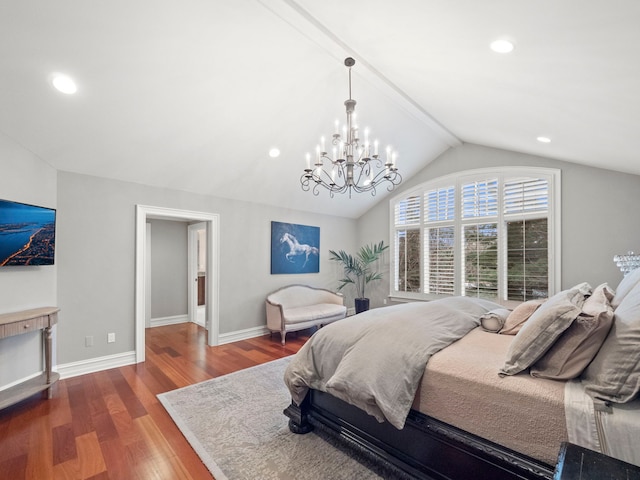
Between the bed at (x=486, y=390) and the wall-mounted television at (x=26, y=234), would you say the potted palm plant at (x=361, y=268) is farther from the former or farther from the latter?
the wall-mounted television at (x=26, y=234)

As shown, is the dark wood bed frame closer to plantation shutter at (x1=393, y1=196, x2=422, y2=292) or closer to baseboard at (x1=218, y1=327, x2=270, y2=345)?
baseboard at (x1=218, y1=327, x2=270, y2=345)

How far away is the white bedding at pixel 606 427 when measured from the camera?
4.00ft

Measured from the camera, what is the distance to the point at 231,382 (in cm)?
330

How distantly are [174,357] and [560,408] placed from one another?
13.6ft

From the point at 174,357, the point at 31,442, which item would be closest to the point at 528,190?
the point at 174,357

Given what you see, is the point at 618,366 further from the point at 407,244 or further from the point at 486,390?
the point at 407,244

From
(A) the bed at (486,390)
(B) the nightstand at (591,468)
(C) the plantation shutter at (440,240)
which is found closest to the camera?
(B) the nightstand at (591,468)

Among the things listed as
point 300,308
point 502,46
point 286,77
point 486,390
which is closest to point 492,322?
point 486,390

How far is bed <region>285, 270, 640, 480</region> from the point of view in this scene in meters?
1.33

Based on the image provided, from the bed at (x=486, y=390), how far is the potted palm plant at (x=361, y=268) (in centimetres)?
421

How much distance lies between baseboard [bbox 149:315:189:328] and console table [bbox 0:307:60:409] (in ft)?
8.81

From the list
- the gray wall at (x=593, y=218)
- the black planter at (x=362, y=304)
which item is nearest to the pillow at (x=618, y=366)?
the gray wall at (x=593, y=218)

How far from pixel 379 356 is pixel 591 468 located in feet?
3.54

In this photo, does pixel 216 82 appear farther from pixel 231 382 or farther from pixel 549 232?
pixel 549 232
